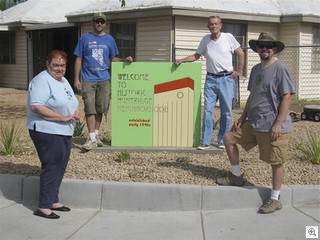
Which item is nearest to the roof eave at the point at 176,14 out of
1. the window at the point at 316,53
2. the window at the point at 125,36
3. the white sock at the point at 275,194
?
the window at the point at 125,36

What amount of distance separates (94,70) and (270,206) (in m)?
3.21

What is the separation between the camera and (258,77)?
5.26m

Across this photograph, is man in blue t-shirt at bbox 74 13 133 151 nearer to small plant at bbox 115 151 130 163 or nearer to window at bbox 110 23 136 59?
small plant at bbox 115 151 130 163

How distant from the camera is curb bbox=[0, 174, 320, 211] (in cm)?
540

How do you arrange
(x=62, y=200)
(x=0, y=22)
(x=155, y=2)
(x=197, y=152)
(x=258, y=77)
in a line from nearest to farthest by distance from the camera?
(x=258, y=77)
(x=62, y=200)
(x=197, y=152)
(x=155, y=2)
(x=0, y=22)

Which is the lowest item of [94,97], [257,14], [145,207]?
[145,207]

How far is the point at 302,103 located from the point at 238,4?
3.65 m

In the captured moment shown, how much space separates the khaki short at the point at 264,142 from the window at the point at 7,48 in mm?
18487

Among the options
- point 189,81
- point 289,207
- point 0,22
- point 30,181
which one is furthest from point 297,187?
point 0,22

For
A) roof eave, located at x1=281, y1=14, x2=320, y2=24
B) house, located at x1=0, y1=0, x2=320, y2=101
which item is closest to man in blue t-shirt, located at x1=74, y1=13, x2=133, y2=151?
house, located at x1=0, y1=0, x2=320, y2=101

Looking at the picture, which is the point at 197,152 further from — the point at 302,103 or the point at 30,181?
the point at 302,103

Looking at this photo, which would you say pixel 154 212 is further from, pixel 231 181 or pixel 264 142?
pixel 264 142

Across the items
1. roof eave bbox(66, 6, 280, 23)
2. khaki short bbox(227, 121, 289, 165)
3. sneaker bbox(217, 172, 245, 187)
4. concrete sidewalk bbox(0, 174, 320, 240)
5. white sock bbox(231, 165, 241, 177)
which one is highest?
roof eave bbox(66, 6, 280, 23)

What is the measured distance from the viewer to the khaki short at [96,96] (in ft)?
23.4
